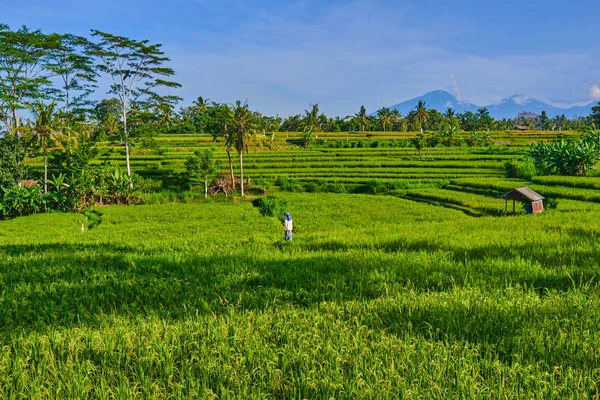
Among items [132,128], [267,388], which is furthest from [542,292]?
[132,128]

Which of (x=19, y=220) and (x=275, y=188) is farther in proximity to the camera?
(x=275, y=188)

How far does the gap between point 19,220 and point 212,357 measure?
27985mm

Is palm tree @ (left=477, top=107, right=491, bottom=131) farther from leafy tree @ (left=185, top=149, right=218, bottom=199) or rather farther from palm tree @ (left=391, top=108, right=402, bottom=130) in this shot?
Result: leafy tree @ (left=185, top=149, right=218, bottom=199)

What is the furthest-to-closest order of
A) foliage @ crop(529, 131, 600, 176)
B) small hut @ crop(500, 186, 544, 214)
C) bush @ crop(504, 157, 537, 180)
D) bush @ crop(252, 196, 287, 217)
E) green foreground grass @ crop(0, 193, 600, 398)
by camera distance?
bush @ crop(504, 157, 537, 180), foliage @ crop(529, 131, 600, 176), bush @ crop(252, 196, 287, 217), small hut @ crop(500, 186, 544, 214), green foreground grass @ crop(0, 193, 600, 398)

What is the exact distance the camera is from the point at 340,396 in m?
2.16

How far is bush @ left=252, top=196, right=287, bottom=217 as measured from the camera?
2802 centimetres

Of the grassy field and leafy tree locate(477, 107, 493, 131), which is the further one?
leafy tree locate(477, 107, 493, 131)

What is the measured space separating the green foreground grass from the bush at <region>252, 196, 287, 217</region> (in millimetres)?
21714

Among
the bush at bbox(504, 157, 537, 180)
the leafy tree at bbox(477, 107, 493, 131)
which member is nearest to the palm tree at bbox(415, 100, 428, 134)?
the leafy tree at bbox(477, 107, 493, 131)

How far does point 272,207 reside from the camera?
28.9m

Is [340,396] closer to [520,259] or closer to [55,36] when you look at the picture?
[520,259]

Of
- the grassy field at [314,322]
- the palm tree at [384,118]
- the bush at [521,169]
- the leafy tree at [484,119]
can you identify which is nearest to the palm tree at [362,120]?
the palm tree at [384,118]

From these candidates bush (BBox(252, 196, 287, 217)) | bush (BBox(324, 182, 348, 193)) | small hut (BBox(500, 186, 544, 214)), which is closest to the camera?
small hut (BBox(500, 186, 544, 214))

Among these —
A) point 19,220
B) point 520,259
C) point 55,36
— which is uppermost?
point 55,36
